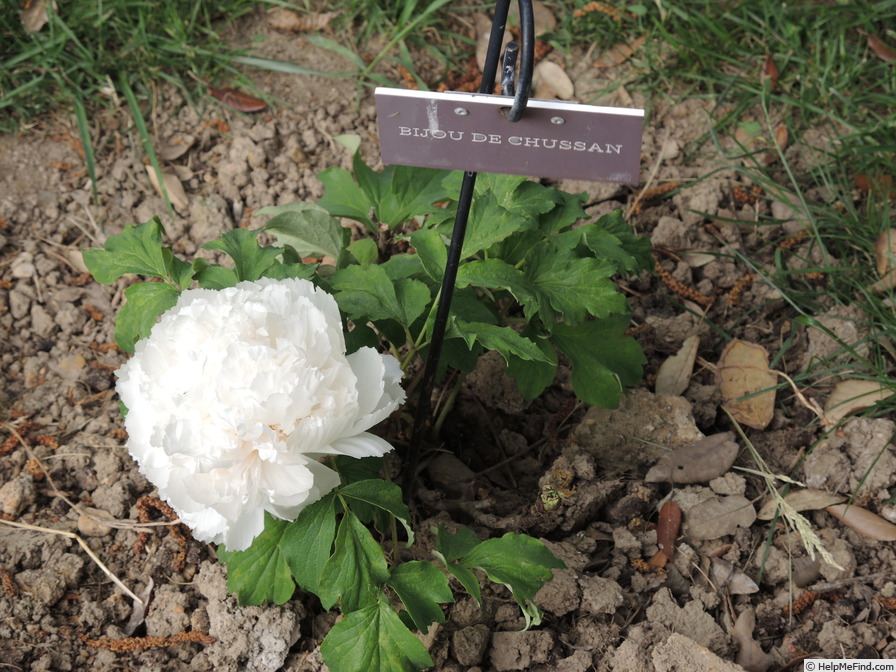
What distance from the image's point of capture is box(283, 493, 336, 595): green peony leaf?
1.44m

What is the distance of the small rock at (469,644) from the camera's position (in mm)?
1637

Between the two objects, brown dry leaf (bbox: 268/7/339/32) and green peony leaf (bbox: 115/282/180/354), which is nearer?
green peony leaf (bbox: 115/282/180/354)

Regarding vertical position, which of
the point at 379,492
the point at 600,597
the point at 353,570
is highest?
the point at 379,492

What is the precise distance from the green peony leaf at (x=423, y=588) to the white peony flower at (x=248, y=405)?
0.67 ft

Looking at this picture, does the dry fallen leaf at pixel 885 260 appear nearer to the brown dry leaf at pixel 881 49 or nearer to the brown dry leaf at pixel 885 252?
the brown dry leaf at pixel 885 252

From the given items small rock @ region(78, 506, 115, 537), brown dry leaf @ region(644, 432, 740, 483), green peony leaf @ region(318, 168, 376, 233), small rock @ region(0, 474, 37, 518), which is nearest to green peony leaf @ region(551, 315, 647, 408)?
brown dry leaf @ region(644, 432, 740, 483)

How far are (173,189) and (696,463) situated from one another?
1.74m

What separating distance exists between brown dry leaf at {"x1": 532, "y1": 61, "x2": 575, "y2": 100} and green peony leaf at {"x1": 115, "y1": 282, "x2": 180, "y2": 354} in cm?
169

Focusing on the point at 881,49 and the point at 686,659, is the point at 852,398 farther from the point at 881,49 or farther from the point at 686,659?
the point at 881,49

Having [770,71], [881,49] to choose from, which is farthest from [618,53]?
[881,49]

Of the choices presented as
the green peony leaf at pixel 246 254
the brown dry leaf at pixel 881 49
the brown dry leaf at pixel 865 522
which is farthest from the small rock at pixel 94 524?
the brown dry leaf at pixel 881 49

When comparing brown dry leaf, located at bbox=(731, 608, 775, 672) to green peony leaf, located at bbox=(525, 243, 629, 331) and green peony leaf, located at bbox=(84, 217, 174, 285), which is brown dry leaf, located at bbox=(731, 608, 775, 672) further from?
green peony leaf, located at bbox=(84, 217, 174, 285)

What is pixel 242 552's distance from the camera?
61.0 inches

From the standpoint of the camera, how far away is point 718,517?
6.32 ft
